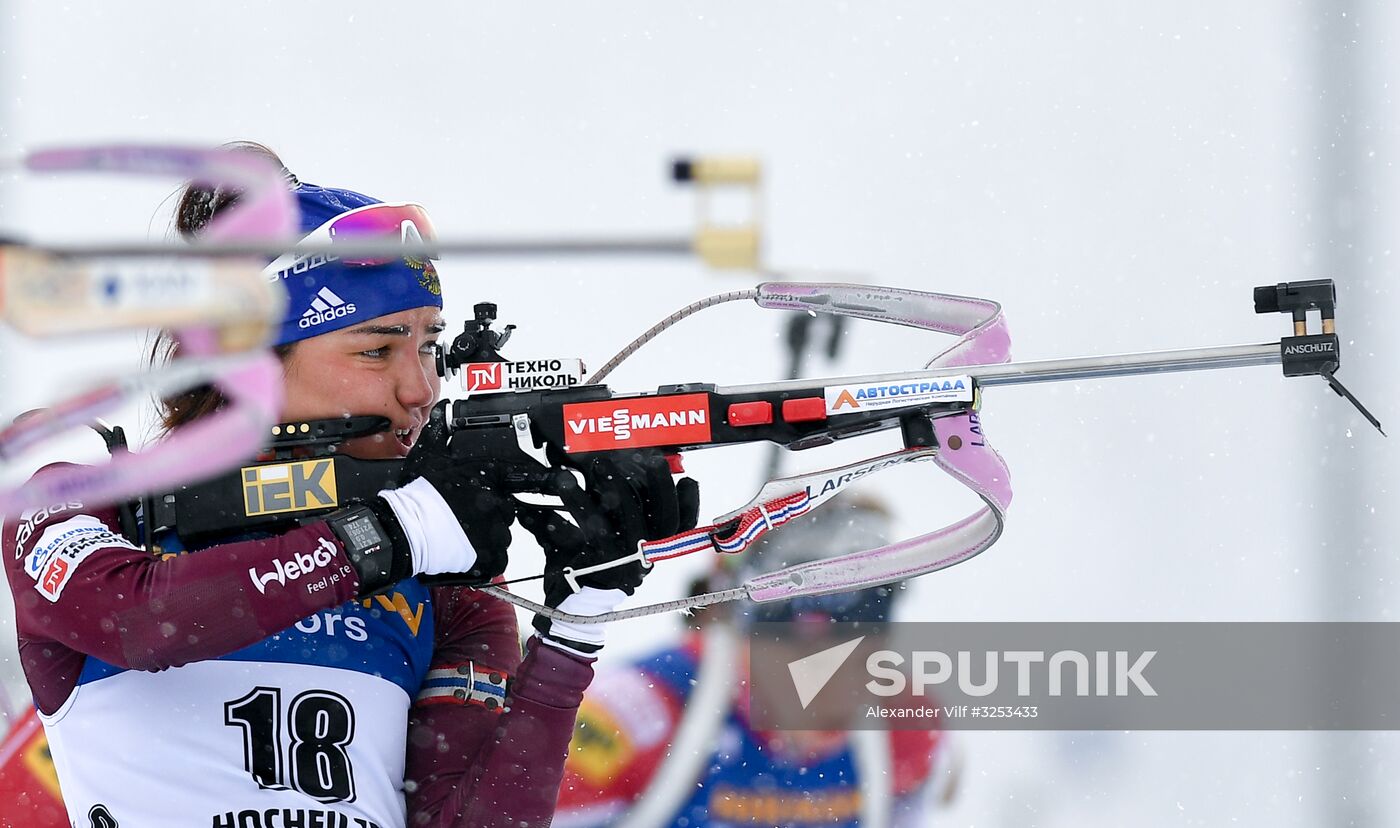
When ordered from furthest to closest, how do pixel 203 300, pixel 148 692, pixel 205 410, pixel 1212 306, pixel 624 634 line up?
pixel 1212 306 < pixel 624 634 < pixel 205 410 < pixel 148 692 < pixel 203 300

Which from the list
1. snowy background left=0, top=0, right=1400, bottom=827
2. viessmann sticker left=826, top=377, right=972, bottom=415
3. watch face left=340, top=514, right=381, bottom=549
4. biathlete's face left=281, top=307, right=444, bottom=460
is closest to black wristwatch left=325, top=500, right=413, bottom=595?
watch face left=340, top=514, right=381, bottom=549

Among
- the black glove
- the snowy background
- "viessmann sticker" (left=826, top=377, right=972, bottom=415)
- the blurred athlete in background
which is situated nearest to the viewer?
the black glove

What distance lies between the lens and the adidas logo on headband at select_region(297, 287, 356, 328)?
1869 millimetres

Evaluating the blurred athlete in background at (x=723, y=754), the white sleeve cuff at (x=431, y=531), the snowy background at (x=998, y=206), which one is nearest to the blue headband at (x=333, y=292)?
the white sleeve cuff at (x=431, y=531)

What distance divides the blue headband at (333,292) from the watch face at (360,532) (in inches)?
12.7

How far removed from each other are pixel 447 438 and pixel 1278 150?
2.37 metres

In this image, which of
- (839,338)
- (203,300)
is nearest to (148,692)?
(203,300)

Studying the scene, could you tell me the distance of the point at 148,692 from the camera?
1.79 meters

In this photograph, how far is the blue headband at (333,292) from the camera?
1.87 meters

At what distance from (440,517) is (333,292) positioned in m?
0.38

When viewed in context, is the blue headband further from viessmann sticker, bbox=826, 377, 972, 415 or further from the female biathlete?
viessmann sticker, bbox=826, 377, 972, 415

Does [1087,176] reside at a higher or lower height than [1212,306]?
higher

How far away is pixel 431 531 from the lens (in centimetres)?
171

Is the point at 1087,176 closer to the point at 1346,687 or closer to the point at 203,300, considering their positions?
the point at 1346,687
